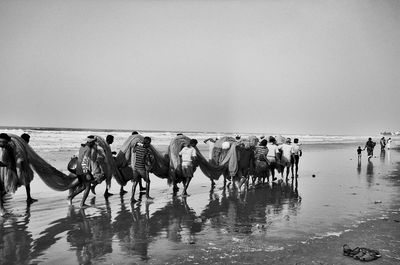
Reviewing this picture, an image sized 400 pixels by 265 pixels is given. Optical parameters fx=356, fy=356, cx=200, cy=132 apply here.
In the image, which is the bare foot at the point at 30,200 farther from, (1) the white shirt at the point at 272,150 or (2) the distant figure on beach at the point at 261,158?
(1) the white shirt at the point at 272,150

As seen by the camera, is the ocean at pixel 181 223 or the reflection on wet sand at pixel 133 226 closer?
the ocean at pixel 181 223

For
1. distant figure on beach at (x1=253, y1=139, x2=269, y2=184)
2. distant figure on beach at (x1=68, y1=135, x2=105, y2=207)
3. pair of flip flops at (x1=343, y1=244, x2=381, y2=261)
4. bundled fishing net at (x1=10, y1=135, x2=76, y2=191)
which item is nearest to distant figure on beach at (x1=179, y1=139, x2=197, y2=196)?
distant figure on beach at (x1=68, y1=135, x2=105, y2=207)

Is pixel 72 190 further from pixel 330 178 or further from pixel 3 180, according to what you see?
pixel 330 178

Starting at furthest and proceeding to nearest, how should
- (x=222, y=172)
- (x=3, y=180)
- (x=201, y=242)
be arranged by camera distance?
1. (x=222, y=172)
2. (x=3, y=180)
3. (x=201, y=242)

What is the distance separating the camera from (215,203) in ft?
35.8

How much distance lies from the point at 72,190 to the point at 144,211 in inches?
103

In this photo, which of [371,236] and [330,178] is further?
[330,178]

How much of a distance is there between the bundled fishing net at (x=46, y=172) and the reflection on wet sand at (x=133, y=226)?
4.54 ft

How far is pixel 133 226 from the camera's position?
787cm

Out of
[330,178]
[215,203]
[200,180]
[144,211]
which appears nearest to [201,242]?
[144,211]

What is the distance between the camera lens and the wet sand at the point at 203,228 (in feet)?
19.4

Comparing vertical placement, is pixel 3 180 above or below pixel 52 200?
above

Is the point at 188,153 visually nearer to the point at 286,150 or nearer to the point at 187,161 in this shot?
the point at 187,161

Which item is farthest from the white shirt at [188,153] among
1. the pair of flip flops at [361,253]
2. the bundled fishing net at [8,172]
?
the pair of flip flops at [361,253]
